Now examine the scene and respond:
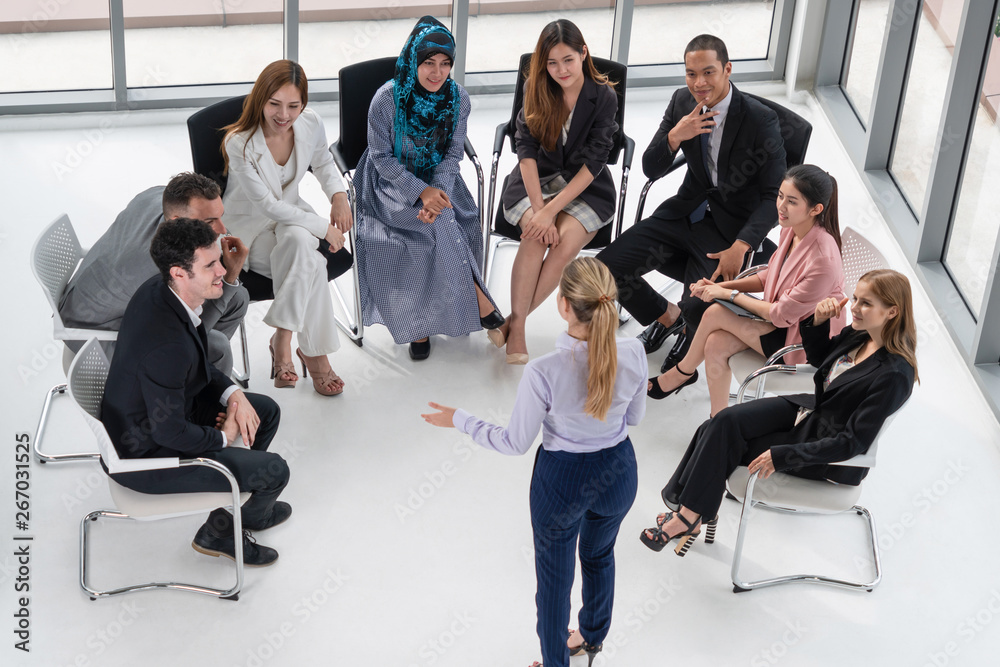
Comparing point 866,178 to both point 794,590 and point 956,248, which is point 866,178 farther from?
point 794,590

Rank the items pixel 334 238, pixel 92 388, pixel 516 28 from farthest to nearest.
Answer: pixel 516 28 < pixel 334 238 < pixel 92 388

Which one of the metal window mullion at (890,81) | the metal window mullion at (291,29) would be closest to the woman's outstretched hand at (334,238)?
the metal window mullion at (291,29)

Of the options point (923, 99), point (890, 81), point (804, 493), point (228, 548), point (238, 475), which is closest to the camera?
point (238, 475)

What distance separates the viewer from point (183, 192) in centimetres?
367

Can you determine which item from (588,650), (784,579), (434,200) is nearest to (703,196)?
(434,200)

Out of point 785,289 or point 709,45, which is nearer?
point 785,289

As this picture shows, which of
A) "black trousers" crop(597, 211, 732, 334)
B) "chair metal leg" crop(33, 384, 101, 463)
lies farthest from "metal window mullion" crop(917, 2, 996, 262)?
"chair metal leg" crop(33, 384, 101, 463)

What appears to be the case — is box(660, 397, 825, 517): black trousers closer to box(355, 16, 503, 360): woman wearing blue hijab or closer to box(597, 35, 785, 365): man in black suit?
→ box(597, 35, 785, 365): man in black suit

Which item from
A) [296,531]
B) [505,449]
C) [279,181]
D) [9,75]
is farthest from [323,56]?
[505,449]

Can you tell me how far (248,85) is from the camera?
21.3 ft

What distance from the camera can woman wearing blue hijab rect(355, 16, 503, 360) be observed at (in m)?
4.48

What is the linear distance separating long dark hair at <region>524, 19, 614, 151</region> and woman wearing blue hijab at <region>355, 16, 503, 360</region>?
11.3 inches

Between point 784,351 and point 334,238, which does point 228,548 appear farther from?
point 784,351

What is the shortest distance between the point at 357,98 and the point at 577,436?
2369 mm
